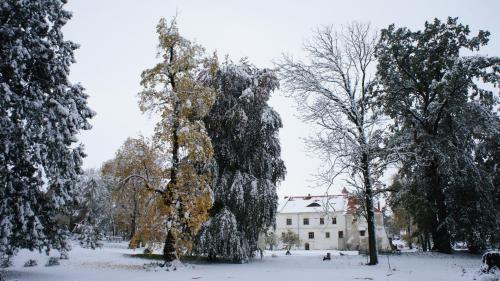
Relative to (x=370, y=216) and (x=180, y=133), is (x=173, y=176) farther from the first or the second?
(x=370, y=216)

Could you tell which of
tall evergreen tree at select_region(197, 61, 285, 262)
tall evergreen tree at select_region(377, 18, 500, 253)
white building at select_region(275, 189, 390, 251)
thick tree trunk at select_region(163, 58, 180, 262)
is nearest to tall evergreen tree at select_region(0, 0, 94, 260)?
thick tree trunk at select_region(163, 58, 180, 262)

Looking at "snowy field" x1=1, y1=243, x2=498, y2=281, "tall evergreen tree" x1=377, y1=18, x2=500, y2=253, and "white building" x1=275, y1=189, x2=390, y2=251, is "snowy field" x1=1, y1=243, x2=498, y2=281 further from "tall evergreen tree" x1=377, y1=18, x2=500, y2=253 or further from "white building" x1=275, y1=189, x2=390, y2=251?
"white building" x1=275, y1=189, x2=390, y2=251

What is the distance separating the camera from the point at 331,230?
6134 cm

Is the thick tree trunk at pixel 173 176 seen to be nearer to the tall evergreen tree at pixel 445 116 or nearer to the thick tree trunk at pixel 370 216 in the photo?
the thick tree trunk at pixel 370 216

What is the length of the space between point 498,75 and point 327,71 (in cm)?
1099

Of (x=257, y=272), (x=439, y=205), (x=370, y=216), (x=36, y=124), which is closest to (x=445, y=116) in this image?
(x=439, y=205)

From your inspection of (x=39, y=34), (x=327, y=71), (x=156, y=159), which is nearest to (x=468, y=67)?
(x=327, y=71)

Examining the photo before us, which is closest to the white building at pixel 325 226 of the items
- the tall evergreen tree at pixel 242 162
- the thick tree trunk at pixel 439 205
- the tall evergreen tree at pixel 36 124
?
the thick tree trunk at pixel 439 205

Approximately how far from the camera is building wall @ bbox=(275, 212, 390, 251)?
59188 mm

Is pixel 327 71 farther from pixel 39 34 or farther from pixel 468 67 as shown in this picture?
pixel 39 34

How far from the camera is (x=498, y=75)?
73.5 feet

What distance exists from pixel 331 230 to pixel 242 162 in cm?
4277

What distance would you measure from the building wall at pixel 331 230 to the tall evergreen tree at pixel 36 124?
50.4 m

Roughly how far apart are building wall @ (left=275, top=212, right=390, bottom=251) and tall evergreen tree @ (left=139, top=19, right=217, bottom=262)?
144 feet
